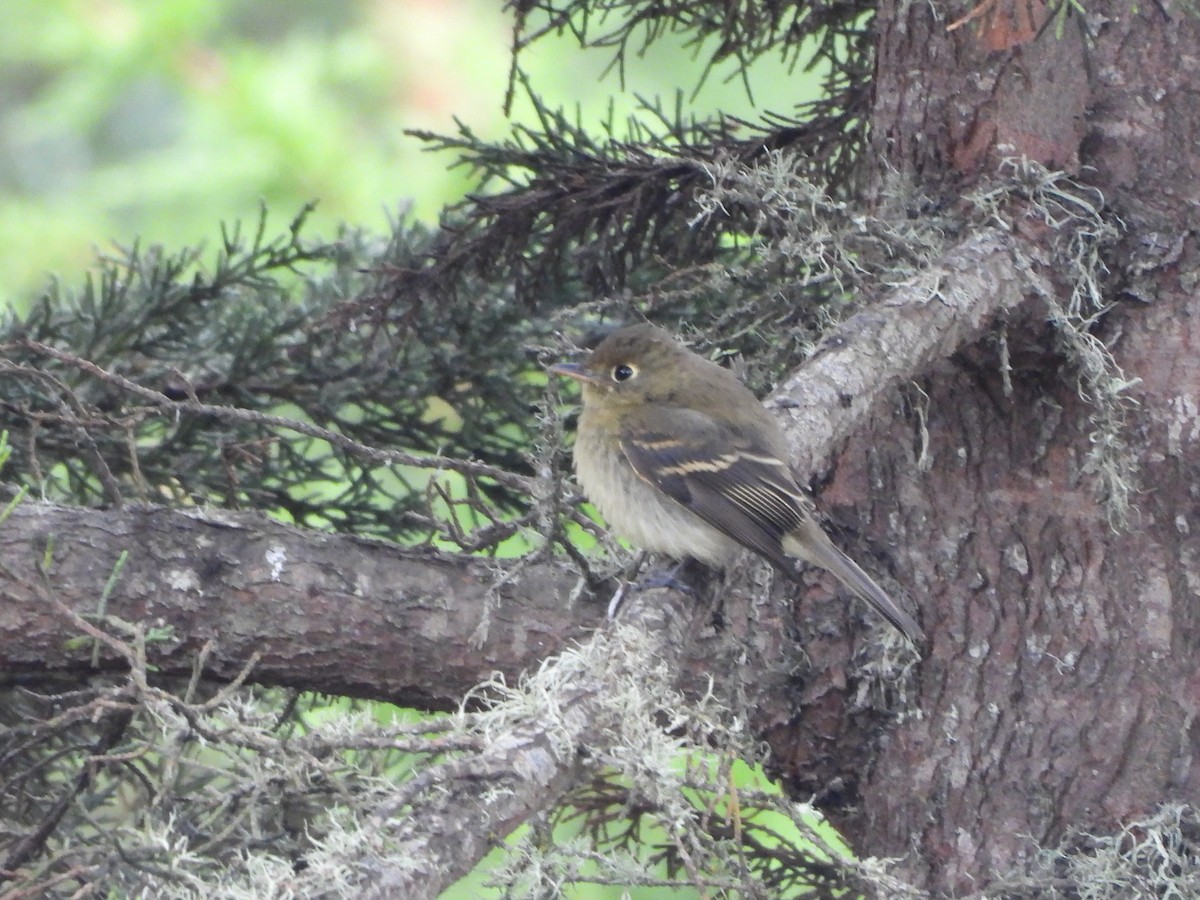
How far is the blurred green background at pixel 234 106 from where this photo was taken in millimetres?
9531

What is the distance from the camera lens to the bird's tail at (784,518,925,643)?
3.46 metres

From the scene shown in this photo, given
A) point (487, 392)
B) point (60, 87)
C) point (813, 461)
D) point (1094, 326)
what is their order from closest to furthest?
point (813, 461) → point (1094, 326) → point (487, 392) → point (60, 87)

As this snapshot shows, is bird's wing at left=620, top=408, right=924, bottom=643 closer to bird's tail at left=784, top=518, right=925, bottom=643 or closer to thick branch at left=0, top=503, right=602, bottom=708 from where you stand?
bird's tail at left=784, top=518, right=925, bottom=643

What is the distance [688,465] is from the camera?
4.12 metres

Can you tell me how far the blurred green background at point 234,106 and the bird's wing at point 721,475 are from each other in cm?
517

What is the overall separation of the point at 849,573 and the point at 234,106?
23.5 ft

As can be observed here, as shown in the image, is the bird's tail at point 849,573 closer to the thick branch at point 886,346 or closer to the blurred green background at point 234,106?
the thick branch at point 886,346

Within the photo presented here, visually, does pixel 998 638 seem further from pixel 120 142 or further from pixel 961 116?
pixel 120 142

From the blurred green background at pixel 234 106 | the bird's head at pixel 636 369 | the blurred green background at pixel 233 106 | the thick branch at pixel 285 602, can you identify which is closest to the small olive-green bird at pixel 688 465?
the bird's head at pixel 636 369

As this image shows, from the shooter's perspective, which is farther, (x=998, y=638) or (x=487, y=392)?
(x=487, y=392)

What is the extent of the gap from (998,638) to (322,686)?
1.57 meters

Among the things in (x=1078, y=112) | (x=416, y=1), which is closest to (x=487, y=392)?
(x=1078, y=112)

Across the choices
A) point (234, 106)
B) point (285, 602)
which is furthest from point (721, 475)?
point (234, 106)

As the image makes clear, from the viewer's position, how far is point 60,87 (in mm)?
10680
